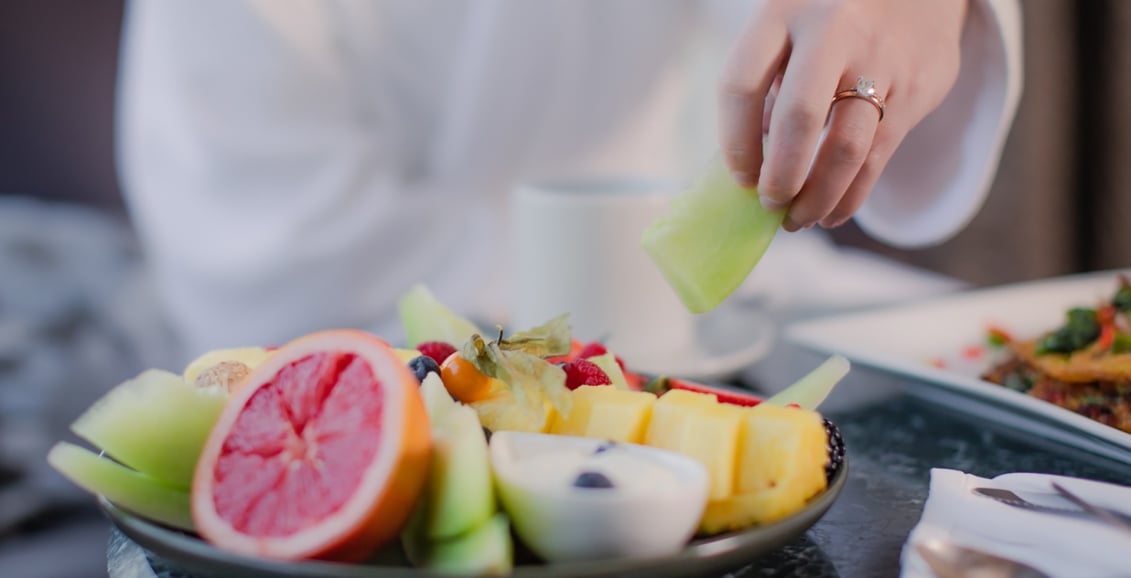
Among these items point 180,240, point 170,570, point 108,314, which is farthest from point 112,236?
point 170,570

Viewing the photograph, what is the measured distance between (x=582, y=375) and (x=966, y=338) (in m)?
0.66

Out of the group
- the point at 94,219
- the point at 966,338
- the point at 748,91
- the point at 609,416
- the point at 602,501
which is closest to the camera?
the point at 602,501

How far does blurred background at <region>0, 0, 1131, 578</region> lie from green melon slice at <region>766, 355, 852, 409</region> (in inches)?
54.0

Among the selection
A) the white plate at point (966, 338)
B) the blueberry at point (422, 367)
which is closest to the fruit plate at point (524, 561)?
the blueberry at point (422, 367)

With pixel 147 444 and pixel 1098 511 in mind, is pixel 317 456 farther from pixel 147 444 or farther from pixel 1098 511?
pixel 1098 511

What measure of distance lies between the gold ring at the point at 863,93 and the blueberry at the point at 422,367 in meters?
0.35

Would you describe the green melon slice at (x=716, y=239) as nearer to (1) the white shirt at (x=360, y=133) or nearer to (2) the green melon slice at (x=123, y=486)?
(2) the green melon slice at (x=123, y=486)

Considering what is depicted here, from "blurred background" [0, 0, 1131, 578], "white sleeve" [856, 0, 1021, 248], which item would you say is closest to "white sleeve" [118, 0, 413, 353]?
"blurred background" [0, 0, 1131, 578]

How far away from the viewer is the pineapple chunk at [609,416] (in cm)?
55

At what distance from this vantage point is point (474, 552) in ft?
1.52

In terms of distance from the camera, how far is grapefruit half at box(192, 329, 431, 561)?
476 mm

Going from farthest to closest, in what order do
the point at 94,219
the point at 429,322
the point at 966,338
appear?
the point at 94,219, the point at 966,338, the point at 429,322

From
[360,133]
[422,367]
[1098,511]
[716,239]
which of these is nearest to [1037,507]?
[1098,511]

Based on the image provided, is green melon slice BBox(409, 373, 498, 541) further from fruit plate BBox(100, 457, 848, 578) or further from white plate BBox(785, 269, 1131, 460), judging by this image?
white plate BBox(785, 269, 1131, 460)
